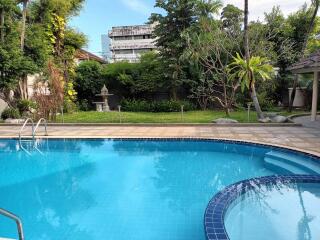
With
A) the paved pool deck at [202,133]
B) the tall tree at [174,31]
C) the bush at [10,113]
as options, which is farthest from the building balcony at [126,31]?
the paved pool deck at [202,133]

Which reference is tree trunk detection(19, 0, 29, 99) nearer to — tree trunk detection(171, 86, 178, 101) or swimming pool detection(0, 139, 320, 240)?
swimming pool detection(0, 139, 320, 240)

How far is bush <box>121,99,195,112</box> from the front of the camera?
18.4 meters

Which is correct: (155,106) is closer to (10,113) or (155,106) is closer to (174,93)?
(174,93)

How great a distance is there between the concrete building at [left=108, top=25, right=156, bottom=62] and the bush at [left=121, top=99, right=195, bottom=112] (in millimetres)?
47326

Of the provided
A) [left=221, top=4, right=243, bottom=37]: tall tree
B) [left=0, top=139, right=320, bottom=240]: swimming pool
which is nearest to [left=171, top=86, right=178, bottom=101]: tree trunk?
[left=221, top=4, right=243, bottom=37]: tall tree

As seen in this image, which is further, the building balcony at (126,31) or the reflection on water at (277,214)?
the building balcony at (126,31)

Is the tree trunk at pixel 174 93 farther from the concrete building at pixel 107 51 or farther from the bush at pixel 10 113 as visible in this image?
the concrete building at pixel 107 51

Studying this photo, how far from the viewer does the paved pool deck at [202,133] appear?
9570 mm

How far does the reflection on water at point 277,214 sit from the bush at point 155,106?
41.6 ft

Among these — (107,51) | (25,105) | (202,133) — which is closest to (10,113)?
(25,105)

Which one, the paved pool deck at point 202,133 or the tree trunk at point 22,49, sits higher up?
the tree trunk at point 22,49

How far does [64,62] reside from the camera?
19062mm

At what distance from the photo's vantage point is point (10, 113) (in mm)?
15062

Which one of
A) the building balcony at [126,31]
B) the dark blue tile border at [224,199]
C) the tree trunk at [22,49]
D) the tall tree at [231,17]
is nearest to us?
the dark blue tile border at [224,199]
